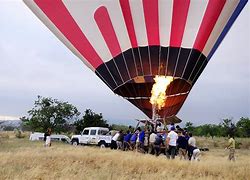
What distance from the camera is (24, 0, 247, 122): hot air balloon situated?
1533 cm

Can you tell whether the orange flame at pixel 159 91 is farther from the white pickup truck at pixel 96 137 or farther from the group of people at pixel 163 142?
the white pickup truck at pixel 96 137

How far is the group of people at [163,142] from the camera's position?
12.9m

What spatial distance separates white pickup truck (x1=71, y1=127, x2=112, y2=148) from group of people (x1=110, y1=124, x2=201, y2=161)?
599cm

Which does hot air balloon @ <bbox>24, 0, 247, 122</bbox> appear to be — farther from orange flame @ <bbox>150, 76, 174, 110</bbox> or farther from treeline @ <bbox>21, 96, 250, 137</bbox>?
treeline @ <bbox>21, 96, 250, 137</bbox>

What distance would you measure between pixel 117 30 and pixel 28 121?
24767mm

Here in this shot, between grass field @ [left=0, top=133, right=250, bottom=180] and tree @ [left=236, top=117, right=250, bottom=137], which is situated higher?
tree @ [left=236, top=117, right=250, bottom=137]

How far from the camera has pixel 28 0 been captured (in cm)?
1686

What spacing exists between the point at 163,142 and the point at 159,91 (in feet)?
7.23

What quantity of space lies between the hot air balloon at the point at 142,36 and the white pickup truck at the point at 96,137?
688 centimetres

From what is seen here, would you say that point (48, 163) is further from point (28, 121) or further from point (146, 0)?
point (28, 121)

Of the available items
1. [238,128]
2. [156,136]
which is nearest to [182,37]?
[156,136]

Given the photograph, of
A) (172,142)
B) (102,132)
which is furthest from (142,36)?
(102,132)

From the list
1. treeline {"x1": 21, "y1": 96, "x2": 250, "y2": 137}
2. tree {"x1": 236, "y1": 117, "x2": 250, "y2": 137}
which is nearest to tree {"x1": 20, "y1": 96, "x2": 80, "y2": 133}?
treeline {"x1": 21, "y1": 96, "x2": 250, "y2": 137}

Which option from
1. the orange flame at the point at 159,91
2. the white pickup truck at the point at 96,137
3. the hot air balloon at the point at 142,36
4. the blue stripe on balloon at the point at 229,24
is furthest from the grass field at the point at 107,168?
the white pickup truck at the point at 96,137
